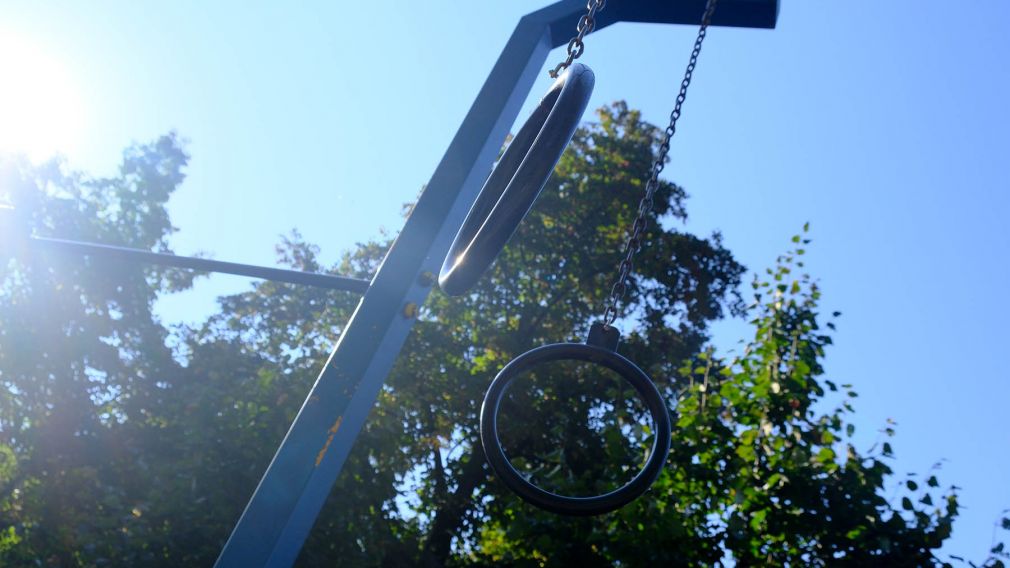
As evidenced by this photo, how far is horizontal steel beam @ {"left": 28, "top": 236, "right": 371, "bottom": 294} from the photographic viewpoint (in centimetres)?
352

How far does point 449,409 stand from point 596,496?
1315 cm

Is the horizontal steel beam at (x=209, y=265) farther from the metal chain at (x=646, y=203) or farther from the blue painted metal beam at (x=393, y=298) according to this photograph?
the metal chain at (x=646, y=203)

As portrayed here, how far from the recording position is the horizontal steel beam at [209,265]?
3520mm

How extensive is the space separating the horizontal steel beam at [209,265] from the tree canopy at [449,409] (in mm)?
299

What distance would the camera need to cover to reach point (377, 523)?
486 inches

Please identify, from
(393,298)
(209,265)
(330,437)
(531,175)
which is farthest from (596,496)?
(209,265)

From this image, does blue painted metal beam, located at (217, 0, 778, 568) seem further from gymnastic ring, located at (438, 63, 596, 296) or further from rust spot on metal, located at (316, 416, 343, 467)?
gymnastic ring, located at (438, 63, 596, 296)

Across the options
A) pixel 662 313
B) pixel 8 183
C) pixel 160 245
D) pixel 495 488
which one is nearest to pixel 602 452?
pixel 495 488

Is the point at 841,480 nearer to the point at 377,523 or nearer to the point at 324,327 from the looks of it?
the point at 377,523

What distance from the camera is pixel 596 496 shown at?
227 cm

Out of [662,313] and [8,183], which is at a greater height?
[662,313]

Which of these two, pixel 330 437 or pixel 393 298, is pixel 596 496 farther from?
pixel 393 298

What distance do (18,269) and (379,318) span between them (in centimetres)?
1355

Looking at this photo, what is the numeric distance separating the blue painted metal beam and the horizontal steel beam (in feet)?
1.03
